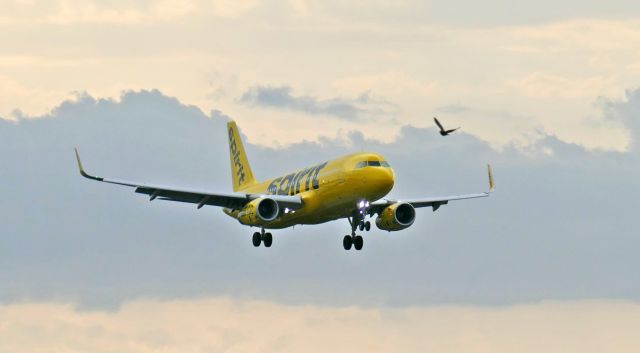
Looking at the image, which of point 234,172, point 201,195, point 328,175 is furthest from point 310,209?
point 234,172

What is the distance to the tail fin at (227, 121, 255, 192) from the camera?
127 metres

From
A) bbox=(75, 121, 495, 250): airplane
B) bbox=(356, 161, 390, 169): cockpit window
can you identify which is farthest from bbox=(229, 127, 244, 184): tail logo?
bbox=(356, 161, 390, 169): cockpit window

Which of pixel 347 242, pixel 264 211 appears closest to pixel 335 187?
pixel 264 211

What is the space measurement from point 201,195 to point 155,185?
157 inches

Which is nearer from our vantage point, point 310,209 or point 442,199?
point 310,209

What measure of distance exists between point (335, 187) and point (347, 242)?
10.1 m

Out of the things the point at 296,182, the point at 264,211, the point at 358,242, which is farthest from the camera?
the point at 358,242

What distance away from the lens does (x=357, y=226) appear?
10344 centimetres

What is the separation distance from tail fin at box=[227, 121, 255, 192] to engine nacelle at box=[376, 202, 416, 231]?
70.5ft

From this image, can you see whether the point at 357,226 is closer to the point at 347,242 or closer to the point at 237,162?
the point at 347,242

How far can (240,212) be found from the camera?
10494 cm

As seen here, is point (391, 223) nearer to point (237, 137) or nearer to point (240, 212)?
point (240, 212)

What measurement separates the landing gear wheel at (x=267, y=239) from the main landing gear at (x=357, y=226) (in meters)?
5.34

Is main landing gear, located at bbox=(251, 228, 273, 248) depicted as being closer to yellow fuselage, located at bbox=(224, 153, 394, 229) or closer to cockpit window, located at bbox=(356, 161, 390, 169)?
yellow fuselage, located at bbox=(224, 153, 394, 229)
